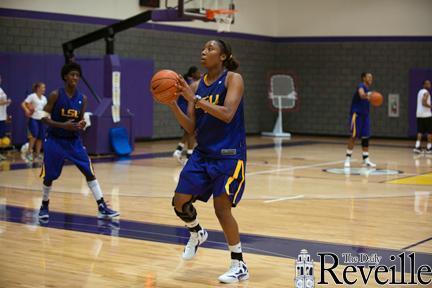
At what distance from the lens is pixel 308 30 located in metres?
25.6

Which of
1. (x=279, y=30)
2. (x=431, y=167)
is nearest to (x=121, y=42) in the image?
(x=279, y=30)

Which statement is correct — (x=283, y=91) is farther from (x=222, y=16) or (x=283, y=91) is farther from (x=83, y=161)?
(x=83, y=161)

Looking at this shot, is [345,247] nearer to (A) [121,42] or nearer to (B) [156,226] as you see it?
(B) [156,226]

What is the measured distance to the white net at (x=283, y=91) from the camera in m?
25.4

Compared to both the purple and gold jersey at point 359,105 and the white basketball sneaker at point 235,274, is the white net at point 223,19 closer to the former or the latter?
the purple and gold jersey at point 359,105

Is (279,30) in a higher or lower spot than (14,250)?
higher

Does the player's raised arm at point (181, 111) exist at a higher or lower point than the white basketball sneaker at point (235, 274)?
higher

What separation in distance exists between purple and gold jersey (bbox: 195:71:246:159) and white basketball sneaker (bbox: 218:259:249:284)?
0.84m

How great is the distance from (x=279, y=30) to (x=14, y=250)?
19932 millimetres

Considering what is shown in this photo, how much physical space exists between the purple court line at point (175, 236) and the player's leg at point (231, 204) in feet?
3.41

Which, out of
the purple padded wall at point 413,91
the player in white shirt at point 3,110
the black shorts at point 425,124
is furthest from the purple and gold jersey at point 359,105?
the purple padded wall at point 413,91

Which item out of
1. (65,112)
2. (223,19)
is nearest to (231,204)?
(65,112)

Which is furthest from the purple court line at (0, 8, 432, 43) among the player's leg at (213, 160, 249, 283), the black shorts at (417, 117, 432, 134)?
the player's leg at (213, 160, 249, 283)

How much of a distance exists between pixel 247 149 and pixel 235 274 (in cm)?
1345
